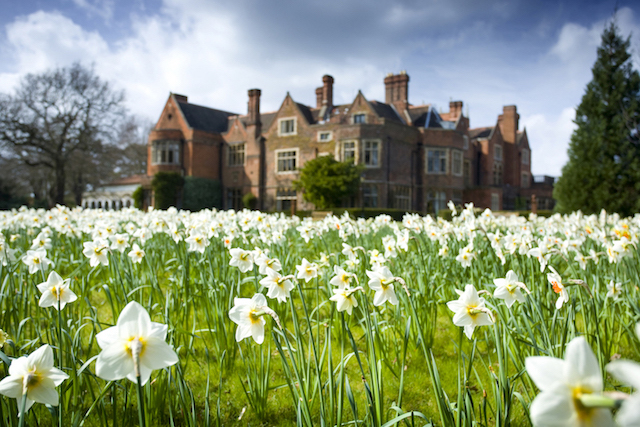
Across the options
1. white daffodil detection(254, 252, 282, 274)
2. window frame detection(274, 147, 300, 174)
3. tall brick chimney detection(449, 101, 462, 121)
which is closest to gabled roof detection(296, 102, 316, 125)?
window frame detection(274, 147, 300, 174)

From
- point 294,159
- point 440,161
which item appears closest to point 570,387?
point 294,159

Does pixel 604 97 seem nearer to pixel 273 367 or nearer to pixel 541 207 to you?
pixel 273 367

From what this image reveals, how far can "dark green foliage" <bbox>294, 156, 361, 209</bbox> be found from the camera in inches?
929

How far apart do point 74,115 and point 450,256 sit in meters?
31.8

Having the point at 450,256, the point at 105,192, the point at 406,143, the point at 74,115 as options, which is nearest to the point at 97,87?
the point at 74,115

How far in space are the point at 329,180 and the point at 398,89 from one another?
10.4 m

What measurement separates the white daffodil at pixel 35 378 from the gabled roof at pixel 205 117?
31034 millimetres

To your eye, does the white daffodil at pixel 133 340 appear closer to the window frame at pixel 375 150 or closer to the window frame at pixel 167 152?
the window frame at pixel 375 150

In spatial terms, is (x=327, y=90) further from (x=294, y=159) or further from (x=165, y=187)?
(x=165, y=187)

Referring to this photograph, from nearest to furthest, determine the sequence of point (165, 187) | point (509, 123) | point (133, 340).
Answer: point (133, 340), point (165, 187), point (509, 123)

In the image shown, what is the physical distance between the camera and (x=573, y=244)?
3.37 meters

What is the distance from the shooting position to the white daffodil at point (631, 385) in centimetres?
54

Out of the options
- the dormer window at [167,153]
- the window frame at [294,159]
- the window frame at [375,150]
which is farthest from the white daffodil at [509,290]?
the dormer window at [167,153]

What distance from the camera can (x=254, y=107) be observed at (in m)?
29.6
